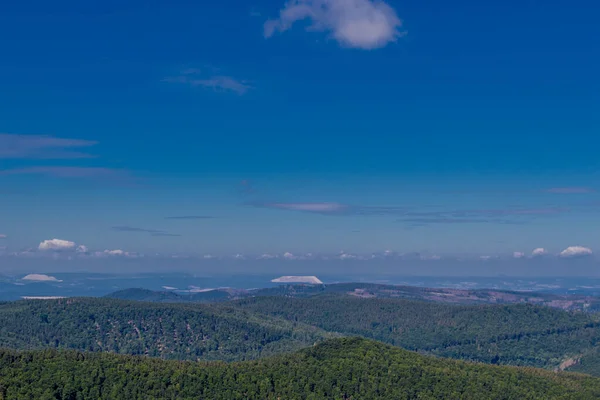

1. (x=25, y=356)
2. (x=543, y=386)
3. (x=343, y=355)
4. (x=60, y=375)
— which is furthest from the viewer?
(x=343, y=355)

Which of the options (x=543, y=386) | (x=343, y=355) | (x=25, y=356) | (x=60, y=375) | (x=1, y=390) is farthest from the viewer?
(x=343, y=355)

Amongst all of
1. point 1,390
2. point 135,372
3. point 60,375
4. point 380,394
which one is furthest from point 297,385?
point 1,390

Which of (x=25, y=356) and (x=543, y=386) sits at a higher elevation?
(x=25, y=356)

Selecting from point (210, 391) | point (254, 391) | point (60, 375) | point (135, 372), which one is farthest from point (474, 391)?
point (60, 375)

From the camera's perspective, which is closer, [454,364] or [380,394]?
[380,394]

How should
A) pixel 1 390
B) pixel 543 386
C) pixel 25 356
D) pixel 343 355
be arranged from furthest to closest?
pixel 343 355 → pixel 543 386 → pixel 25 356 → pixel 1 390

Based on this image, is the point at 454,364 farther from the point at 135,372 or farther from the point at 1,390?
the point at 1,390

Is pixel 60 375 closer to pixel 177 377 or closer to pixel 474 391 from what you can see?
pixel 177 377
